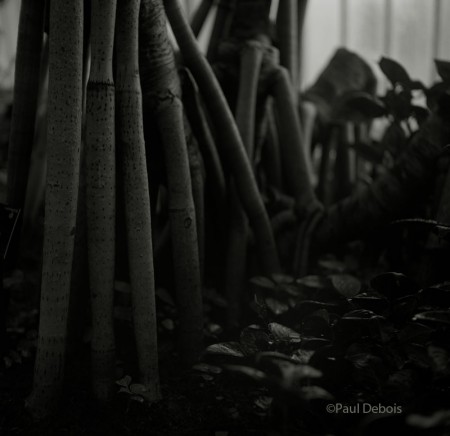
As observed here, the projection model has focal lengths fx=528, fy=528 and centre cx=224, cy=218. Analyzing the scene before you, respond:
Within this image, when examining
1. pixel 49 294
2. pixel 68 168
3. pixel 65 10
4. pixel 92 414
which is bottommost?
pixel 92 414

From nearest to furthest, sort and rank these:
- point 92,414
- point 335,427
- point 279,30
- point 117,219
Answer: point 335,427
point 92,414
point 117,219
point 279,30

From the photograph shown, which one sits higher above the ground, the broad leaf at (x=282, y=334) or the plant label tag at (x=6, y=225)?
the plant label tag at (x=6, y=225)

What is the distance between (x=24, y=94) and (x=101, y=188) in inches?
14.1

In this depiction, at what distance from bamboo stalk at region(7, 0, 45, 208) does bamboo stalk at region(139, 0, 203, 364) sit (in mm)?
251

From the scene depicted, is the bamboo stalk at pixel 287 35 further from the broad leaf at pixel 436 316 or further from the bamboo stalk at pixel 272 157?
the broad leaf at pixel 436 316

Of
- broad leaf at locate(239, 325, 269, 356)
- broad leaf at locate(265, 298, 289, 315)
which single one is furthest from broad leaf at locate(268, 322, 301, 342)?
broad leaf at locate(265, 298, 289, 315)

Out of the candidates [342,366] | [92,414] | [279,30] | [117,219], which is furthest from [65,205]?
[279,30]

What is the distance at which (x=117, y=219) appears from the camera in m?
1.40

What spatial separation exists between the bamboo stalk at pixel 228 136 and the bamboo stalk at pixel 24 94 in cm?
34

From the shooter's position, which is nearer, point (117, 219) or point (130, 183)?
point (130, 183)

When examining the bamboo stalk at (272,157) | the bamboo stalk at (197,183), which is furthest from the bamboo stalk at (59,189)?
the bamboo stalk at (272,157)

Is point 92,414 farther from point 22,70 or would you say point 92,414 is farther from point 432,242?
point 432,242

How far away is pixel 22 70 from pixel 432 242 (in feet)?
3.65

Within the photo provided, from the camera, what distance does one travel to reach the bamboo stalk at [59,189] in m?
1.06
